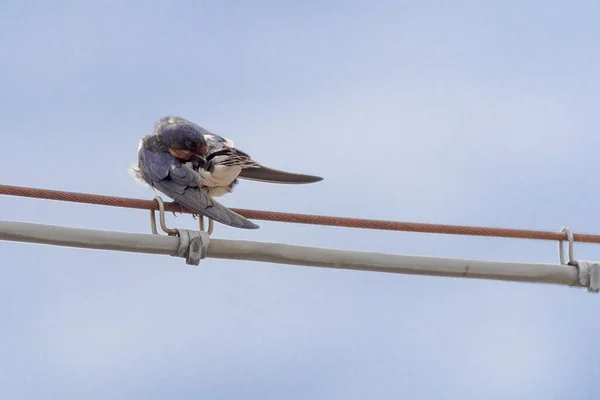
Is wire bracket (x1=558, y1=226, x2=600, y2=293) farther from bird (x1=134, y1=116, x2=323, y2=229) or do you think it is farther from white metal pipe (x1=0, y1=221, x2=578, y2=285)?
bird (x1=134, y1=116, x2=323, y2=229)

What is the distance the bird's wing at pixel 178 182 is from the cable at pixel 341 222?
28.0 inches

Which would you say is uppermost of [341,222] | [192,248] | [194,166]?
[194,166]

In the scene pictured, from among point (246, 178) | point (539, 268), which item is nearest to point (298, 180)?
point (246, 178)

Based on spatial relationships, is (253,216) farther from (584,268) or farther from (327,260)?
(584,268)

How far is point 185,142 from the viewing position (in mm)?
7535

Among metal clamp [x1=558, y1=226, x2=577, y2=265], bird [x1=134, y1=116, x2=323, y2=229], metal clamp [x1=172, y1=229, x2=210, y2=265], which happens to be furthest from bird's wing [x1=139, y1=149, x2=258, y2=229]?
metal clamp [x1=558, y1=226, x2=577, y2=265]

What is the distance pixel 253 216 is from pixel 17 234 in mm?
1269

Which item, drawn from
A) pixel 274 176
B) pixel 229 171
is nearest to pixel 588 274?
pixel 274 176

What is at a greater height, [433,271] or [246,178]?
[246,178]

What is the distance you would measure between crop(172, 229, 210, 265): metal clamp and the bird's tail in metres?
1.64

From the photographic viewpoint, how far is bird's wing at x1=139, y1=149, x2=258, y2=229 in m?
6.31

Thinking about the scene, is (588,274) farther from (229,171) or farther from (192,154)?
(192,154)

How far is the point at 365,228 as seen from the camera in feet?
17.2

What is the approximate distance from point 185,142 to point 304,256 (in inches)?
110
